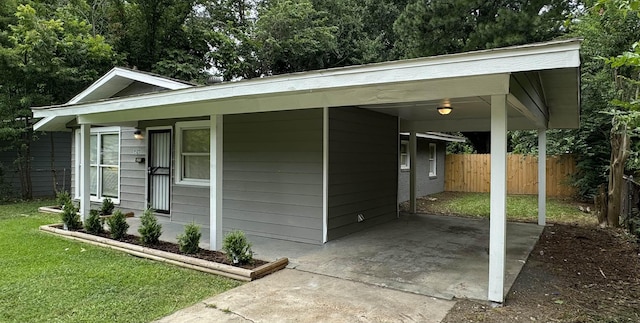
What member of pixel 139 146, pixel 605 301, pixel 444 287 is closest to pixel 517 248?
pixel 605 301

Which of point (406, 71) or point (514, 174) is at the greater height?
point (406, 71)

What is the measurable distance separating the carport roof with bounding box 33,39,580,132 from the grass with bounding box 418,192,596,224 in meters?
3.00

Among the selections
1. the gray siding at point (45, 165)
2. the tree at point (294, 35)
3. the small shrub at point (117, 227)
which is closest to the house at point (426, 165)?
the tree at point (294, 35)

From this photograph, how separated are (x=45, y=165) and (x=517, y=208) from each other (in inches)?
557

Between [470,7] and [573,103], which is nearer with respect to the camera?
[573,103]

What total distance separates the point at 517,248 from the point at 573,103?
259 cm

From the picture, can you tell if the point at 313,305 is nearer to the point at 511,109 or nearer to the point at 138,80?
the point at 511,109

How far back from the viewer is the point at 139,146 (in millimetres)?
7984

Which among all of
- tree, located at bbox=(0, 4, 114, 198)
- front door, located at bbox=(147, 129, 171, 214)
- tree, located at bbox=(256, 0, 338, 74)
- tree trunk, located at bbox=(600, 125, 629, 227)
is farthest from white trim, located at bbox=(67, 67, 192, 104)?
tree, located at bbox=(256, 0, 338, 74)

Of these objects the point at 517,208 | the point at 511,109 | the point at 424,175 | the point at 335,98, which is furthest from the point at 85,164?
the point at 424,175

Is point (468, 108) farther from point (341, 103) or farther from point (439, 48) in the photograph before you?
point (439, 48)

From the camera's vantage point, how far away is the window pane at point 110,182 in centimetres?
855

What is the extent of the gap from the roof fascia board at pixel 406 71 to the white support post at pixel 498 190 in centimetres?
54

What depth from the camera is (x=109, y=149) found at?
8.70 m
